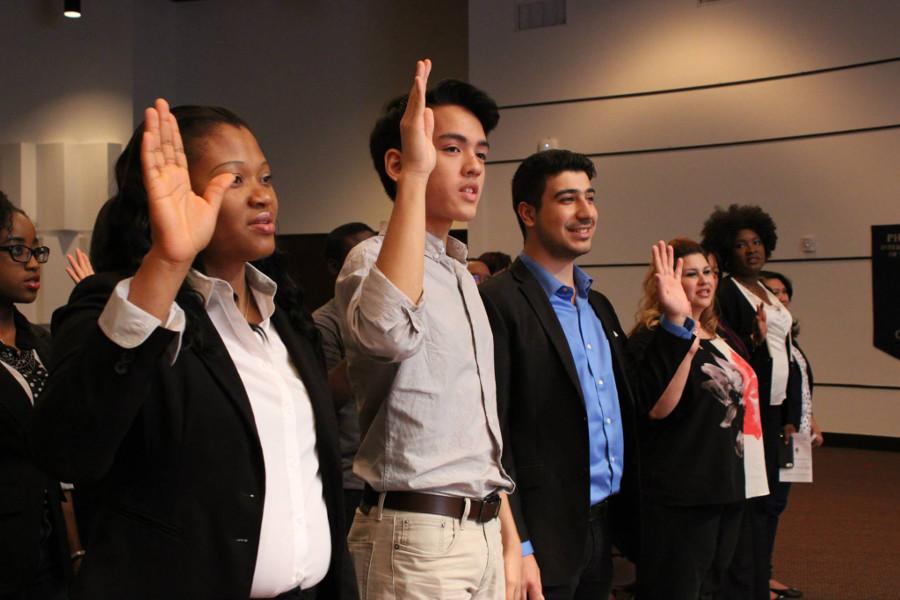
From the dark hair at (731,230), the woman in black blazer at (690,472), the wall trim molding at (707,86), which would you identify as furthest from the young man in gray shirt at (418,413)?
the wall trim molding at (707,86)

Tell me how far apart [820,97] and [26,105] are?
821cm

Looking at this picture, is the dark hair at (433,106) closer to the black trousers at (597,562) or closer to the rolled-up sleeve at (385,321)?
the rolled-up sleeve at (385,321)

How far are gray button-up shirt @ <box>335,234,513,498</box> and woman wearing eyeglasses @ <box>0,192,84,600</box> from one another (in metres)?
0.89

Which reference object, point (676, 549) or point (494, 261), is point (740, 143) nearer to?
point (494, 261)

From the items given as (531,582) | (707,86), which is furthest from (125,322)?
(707,86)

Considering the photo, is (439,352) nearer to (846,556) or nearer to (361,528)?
(361,528)

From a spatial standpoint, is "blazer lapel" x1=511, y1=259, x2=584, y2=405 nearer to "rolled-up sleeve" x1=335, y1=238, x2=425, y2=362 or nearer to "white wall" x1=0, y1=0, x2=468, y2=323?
"rolled-up sleeve" x1=335, y1=238, x2=425, y2=362

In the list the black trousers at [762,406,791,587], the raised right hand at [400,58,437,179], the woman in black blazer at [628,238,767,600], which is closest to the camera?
the raised right hand at [400,58,437,179]

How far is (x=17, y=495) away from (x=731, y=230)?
342 centimetres

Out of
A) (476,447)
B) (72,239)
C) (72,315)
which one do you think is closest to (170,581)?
(72,315)

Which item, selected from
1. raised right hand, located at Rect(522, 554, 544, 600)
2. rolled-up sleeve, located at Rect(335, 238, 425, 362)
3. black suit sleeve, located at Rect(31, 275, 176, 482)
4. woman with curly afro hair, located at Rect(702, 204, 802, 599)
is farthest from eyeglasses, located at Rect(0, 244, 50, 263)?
woman with curly afro hair, located at Rect(702, 204, 802, 599)

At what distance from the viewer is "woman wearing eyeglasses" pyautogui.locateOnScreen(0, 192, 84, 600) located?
6.80ft

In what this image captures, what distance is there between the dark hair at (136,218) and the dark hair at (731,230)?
338 centimetres

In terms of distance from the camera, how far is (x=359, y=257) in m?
1.67
